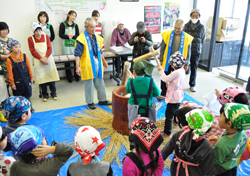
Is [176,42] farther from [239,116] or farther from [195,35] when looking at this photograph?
[239,116]

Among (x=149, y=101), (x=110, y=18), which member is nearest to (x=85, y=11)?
(x=110, y=18)

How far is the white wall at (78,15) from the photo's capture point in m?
4.75

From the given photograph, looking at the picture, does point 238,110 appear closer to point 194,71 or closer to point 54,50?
point 194,71

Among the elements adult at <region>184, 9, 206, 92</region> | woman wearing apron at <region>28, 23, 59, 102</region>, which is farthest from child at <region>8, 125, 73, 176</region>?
adult at <region>184, 9, 206, 92</region>

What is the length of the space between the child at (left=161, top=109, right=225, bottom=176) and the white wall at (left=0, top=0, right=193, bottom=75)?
4.58 metres

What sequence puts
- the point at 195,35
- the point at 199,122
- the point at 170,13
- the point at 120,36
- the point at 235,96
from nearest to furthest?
the point at 199,122, the point at 235,96, the point at 195,35, the point at 120,36, the point at 170,13

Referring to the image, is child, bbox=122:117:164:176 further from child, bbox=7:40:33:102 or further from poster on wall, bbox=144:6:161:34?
poster on wall, bbox=144:6:161:34

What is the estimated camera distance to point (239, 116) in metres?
1.41

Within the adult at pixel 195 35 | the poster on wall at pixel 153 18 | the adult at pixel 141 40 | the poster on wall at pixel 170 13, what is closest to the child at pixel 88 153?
the adult at pixel 141 40

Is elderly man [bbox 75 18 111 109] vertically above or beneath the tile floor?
above

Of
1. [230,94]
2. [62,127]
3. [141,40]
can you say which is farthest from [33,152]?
[141,40]

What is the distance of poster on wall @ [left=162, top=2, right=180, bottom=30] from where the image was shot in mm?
6078

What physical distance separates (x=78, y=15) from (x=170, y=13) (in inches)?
106

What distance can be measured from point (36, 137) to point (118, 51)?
398 cm
